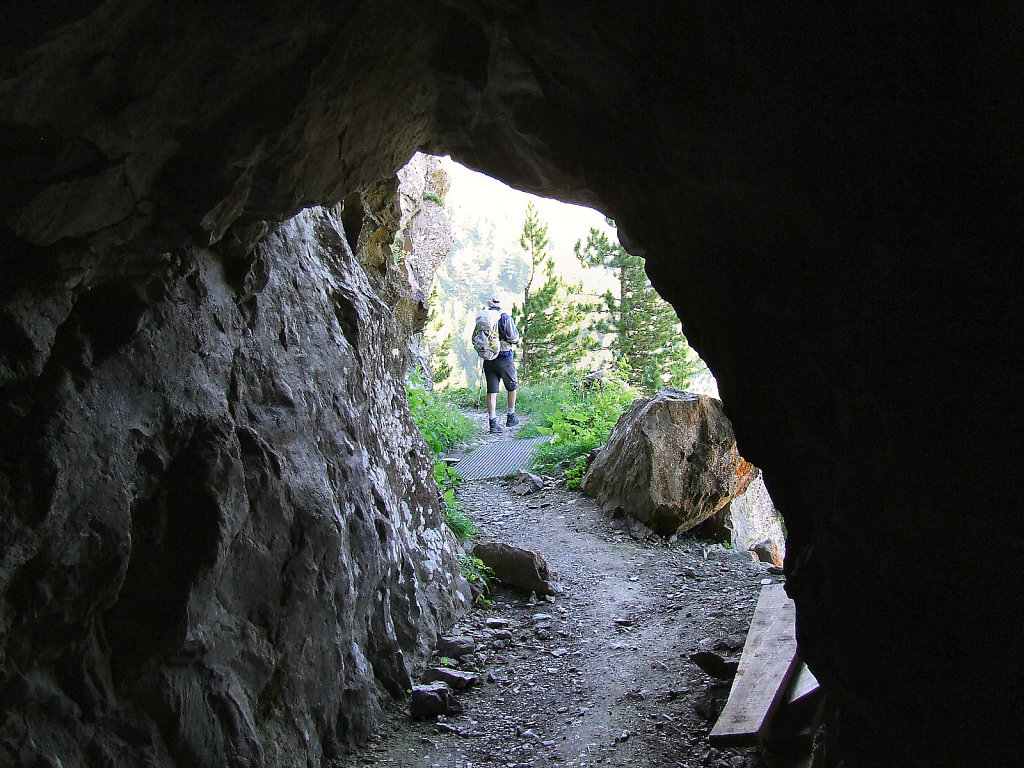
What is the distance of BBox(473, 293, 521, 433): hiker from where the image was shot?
1320cm

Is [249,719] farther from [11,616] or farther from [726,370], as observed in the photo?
[726,370]

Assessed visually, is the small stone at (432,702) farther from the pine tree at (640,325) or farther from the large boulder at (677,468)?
the pine tree at (640,325)

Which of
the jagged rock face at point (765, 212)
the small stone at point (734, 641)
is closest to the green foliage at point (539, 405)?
the small stone at point (734, 641)

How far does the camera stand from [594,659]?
5.41 m

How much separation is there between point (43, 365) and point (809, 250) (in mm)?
2872

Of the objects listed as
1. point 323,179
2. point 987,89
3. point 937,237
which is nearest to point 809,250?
point 937,237

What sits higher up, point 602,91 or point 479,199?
point 479,199

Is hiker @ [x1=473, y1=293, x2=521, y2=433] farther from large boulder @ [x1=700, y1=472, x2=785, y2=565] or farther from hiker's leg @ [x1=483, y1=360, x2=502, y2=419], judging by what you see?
large boulder @ [x1=700, y1=472, x2=785, y2=565]

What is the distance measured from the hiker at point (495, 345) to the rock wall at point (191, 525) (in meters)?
7.90

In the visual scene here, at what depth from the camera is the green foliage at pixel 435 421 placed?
36.2ft

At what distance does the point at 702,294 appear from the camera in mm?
3262

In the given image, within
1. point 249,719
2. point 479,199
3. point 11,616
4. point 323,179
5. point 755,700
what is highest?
point 479,199

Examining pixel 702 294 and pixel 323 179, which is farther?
pixel 323 179

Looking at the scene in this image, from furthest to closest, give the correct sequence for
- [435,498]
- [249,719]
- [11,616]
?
[435,498]
[249,719]
[11,616]
